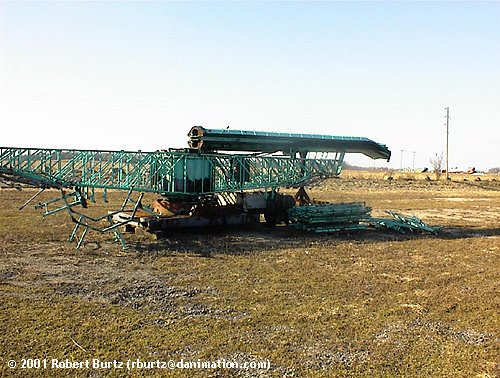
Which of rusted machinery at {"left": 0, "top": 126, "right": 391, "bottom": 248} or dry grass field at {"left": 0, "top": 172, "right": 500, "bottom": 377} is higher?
rusted machinery at {"left": 0, "top": 126, "right": 391, "bottom": 248}

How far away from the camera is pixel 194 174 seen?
1755 centimetres

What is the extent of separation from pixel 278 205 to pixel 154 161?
648 centimetres

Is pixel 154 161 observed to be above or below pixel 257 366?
above

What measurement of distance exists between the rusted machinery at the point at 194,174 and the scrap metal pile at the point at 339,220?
166 cm

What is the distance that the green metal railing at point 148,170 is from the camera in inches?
586

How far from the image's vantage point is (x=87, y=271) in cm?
1205

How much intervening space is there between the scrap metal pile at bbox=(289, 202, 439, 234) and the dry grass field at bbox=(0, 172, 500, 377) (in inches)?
69.2

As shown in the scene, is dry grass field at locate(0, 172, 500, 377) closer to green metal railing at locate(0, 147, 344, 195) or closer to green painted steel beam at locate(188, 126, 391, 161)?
green metal railing at locate(0, 147, 344, 195)

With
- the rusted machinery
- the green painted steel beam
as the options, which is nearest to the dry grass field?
the rusted machinery

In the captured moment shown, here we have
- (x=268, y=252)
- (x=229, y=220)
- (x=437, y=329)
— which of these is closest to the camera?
(x=437, y=329)

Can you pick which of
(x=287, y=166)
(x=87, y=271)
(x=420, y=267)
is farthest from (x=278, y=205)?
(x=87, y=271)

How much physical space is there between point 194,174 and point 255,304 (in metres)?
8.77

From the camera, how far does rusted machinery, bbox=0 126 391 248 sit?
50.4 feet

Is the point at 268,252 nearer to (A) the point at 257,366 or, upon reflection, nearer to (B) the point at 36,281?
(B) the point at 36,281
